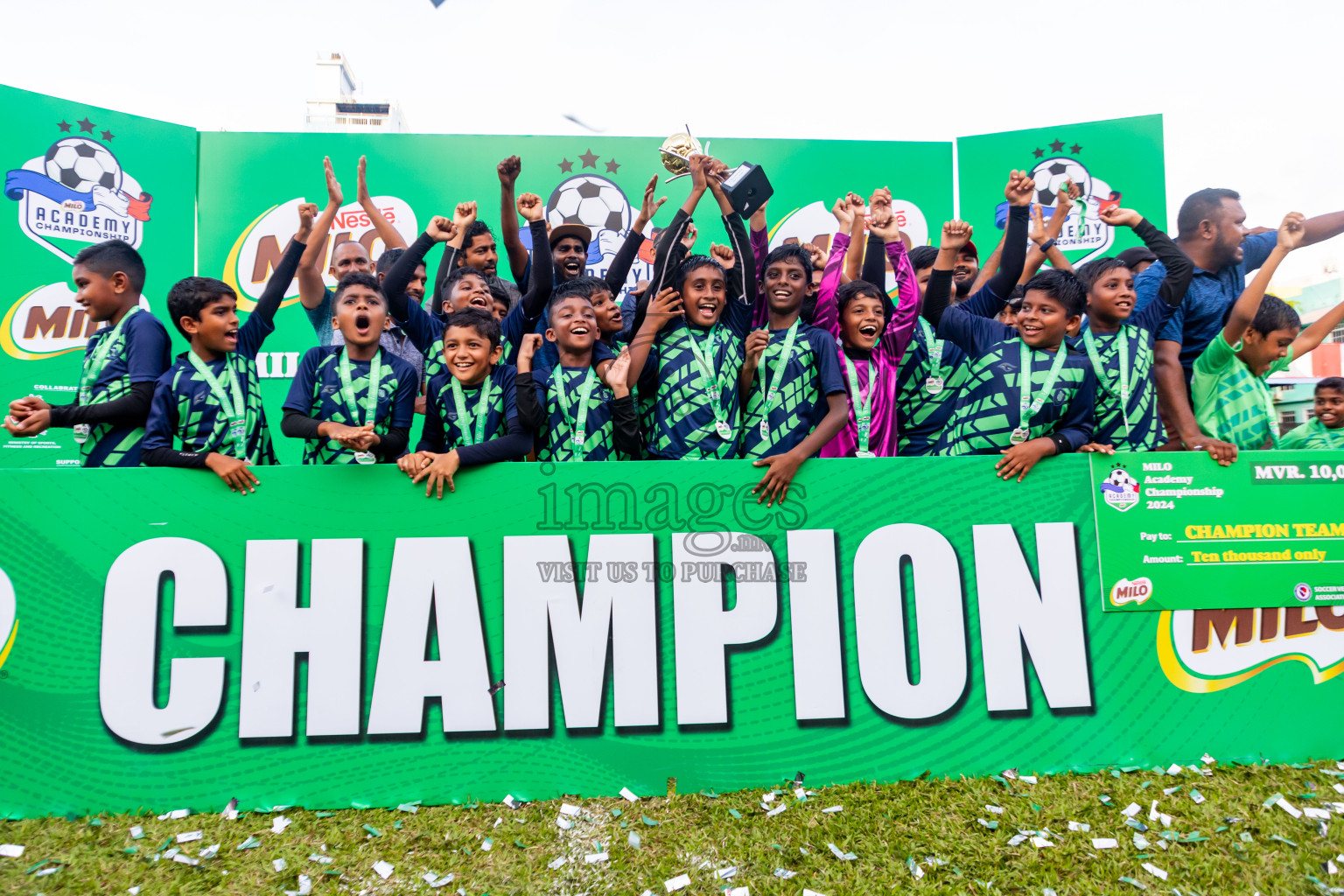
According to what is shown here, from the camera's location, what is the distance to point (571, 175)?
24.8 feet

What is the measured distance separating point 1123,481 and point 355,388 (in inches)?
135

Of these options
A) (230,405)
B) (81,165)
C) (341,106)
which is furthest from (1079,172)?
(341,106)

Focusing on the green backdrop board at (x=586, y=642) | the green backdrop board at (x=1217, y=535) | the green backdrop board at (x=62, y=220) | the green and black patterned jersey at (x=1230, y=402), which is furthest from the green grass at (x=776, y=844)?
the green backdrop board at (x=62, y=220)

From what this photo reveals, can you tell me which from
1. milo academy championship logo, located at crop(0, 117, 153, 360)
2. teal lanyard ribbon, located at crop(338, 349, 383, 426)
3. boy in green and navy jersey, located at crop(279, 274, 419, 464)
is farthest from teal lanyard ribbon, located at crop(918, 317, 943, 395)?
milo academy championship logo, located at crop(0, 117, 153, 360)

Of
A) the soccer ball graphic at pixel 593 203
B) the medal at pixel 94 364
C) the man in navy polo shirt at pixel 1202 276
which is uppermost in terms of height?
the soccer ball graphic at pixel 593 203

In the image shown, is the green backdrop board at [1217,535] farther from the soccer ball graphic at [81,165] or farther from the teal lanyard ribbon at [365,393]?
the soccer ball graphic at [81,165]

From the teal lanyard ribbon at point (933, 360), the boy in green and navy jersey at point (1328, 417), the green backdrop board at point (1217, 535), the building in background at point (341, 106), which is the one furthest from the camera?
the building in background at point (341, 106)

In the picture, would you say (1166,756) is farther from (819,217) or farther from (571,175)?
(571,175)

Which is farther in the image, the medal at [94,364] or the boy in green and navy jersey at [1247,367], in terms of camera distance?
the boy in green and navy jersey at [1247,367]

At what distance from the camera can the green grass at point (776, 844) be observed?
2.35m

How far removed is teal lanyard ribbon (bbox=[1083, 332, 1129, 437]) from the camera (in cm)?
350

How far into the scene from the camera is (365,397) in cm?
335

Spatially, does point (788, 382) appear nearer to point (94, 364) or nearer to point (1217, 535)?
point (1217, 535)

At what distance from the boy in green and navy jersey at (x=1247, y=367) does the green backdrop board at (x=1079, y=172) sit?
12.9ft
